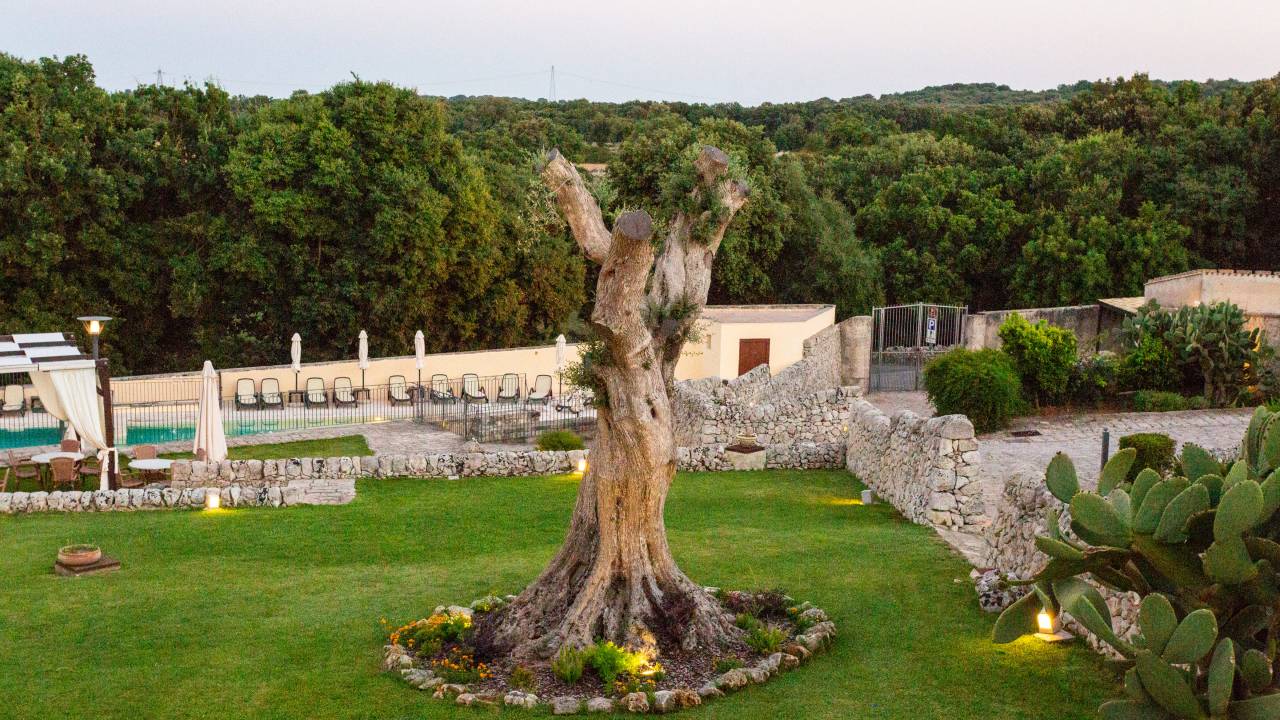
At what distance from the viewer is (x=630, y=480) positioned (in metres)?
11.0

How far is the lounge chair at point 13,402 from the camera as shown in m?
26.8

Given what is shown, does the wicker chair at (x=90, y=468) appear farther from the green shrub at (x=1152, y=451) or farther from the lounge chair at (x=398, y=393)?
the green shrub at (x=1152, y=451)

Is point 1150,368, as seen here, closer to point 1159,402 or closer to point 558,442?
point 1159,402

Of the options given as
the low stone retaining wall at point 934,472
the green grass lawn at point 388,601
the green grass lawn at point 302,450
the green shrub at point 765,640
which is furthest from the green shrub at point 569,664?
the green grass lawn at point 302,450

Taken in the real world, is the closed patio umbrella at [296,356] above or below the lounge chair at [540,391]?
above

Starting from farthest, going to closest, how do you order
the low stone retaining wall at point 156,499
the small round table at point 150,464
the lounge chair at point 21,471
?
1. the lounge chair at point 21,471
2. the small round table at point 150,464
3. the low stone retaining wall at point 156,499

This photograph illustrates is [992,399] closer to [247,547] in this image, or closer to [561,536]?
[561,536]

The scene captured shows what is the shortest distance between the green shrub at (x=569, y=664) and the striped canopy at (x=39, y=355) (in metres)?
12.9

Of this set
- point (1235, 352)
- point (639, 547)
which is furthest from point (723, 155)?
point (1235, 352)

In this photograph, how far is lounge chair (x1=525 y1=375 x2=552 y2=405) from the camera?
3147cm

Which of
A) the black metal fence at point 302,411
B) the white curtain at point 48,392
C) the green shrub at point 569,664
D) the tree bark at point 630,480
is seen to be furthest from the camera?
the black metal fence at point 302,411

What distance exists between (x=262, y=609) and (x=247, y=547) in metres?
3.46

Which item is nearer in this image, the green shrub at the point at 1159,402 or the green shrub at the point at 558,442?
the green shrub at the point at 558,442

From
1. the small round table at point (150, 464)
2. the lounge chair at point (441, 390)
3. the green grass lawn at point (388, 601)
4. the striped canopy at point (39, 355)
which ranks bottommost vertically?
the green grass lawn at point (388, 601)
